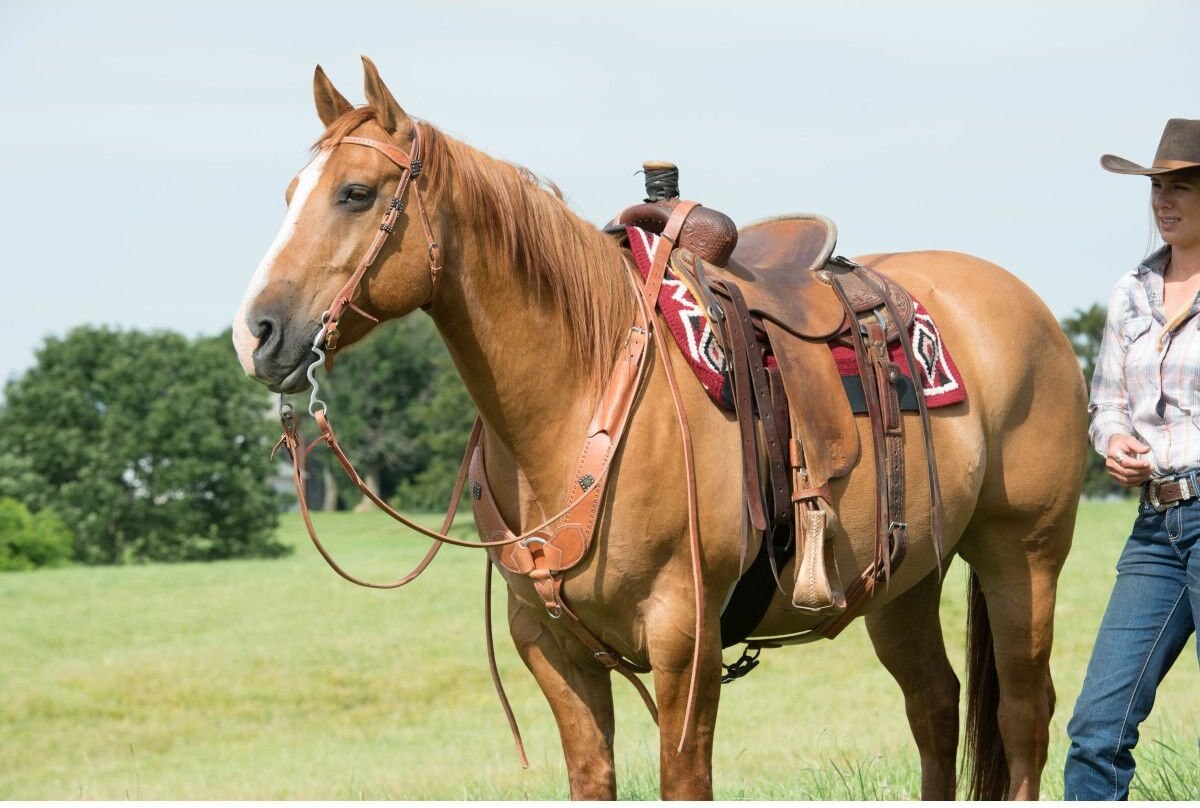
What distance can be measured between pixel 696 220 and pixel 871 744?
22.4 feet

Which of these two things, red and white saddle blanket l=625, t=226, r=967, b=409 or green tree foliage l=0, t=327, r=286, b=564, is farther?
green tree foliage l=0, t=327, r=286, b=564

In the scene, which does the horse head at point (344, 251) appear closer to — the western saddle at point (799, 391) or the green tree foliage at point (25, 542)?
the western saddle at point (799, 391)

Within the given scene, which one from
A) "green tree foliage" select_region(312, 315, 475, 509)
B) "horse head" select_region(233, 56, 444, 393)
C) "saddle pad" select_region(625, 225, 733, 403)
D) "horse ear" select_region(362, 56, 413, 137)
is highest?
"horse ear" select_region(362, 56, 413, 137)

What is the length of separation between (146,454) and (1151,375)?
1734 inches

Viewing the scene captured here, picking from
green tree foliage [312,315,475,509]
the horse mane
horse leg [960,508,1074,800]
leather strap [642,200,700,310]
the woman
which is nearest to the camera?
the horse mane

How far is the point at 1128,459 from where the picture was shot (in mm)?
3504

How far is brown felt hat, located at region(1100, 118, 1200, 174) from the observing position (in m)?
3.50

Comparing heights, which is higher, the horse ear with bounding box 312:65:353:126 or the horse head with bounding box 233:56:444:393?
the horse ear with bounding box 312:65:353:126

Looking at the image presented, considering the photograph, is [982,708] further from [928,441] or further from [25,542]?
[25,542]

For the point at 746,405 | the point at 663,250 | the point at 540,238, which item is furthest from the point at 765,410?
the point at 540,238

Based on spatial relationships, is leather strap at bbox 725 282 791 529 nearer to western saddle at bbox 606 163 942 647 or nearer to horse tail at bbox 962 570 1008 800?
western saddle at bbox 606 163 942 647

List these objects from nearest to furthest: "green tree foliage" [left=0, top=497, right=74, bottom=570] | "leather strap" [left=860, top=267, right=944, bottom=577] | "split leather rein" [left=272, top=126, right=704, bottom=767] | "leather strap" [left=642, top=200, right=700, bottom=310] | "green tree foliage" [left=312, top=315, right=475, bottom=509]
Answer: "split leather rein" [left=272, top=126, right=704, bottom=767] < "leather strap" [left=642, top=200, right=700, bottom=310] < "leather strap" [left=860, top=267, right=944, bottom=577] < "green tree foliage" [left=0, top=497, right=74, bottom=570] < "green tree foliage" [left=312, top=315, right=475, bottom=509]

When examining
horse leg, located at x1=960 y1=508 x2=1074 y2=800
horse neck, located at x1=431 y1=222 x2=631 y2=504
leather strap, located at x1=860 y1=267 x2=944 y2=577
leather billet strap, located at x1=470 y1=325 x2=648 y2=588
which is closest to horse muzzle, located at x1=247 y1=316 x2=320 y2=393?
horse neck, located at x1=431 y1=222 x2=631 y2=504

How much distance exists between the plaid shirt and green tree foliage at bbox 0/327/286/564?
4114 centimetres
